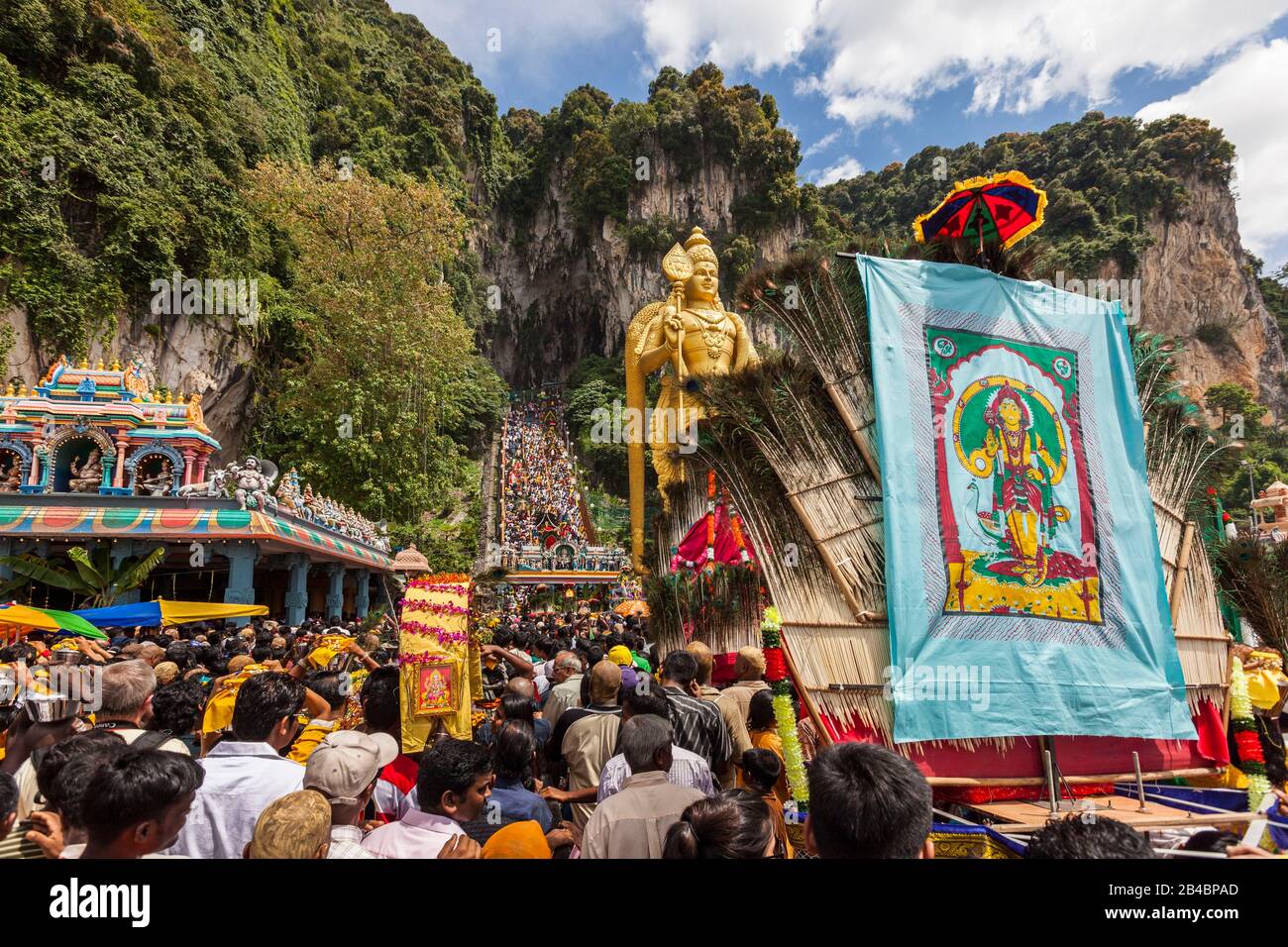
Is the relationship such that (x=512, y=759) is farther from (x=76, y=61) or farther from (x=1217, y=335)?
(x=1217, y=335)

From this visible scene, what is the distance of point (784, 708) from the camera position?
2.93m

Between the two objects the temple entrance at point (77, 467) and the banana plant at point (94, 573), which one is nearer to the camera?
the banana plant at point (94, 573)

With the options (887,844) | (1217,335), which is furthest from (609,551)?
(1217,335)

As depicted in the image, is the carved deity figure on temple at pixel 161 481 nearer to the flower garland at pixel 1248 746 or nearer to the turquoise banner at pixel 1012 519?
the turquoise banner at pixel 1012 519

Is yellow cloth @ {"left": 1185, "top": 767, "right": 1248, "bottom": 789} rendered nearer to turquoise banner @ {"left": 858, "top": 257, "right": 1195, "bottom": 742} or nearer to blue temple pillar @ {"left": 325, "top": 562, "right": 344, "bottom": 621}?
turquoise banner @ {"left": 858, "top": 257, "right": 1195, "bottom": 742}

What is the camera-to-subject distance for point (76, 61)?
15.9 metres

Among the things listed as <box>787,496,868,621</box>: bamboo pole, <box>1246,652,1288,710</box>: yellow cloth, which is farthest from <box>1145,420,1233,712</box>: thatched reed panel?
<box>787,496,868,621</box>: bamboo pole

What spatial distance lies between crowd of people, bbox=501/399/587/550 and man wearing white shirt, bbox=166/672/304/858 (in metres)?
19.8

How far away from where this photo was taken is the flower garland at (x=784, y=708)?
113 inches

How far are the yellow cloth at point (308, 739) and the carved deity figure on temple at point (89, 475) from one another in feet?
42.3

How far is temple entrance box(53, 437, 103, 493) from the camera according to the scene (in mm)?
13430

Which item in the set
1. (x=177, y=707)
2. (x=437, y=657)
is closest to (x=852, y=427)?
(x=437, y=657)

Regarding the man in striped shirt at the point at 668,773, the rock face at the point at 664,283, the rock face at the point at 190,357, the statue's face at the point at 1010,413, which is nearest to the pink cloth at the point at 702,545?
the statue's face at the point at 1010,413

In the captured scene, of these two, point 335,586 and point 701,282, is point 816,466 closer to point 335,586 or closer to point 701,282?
point 701,282
